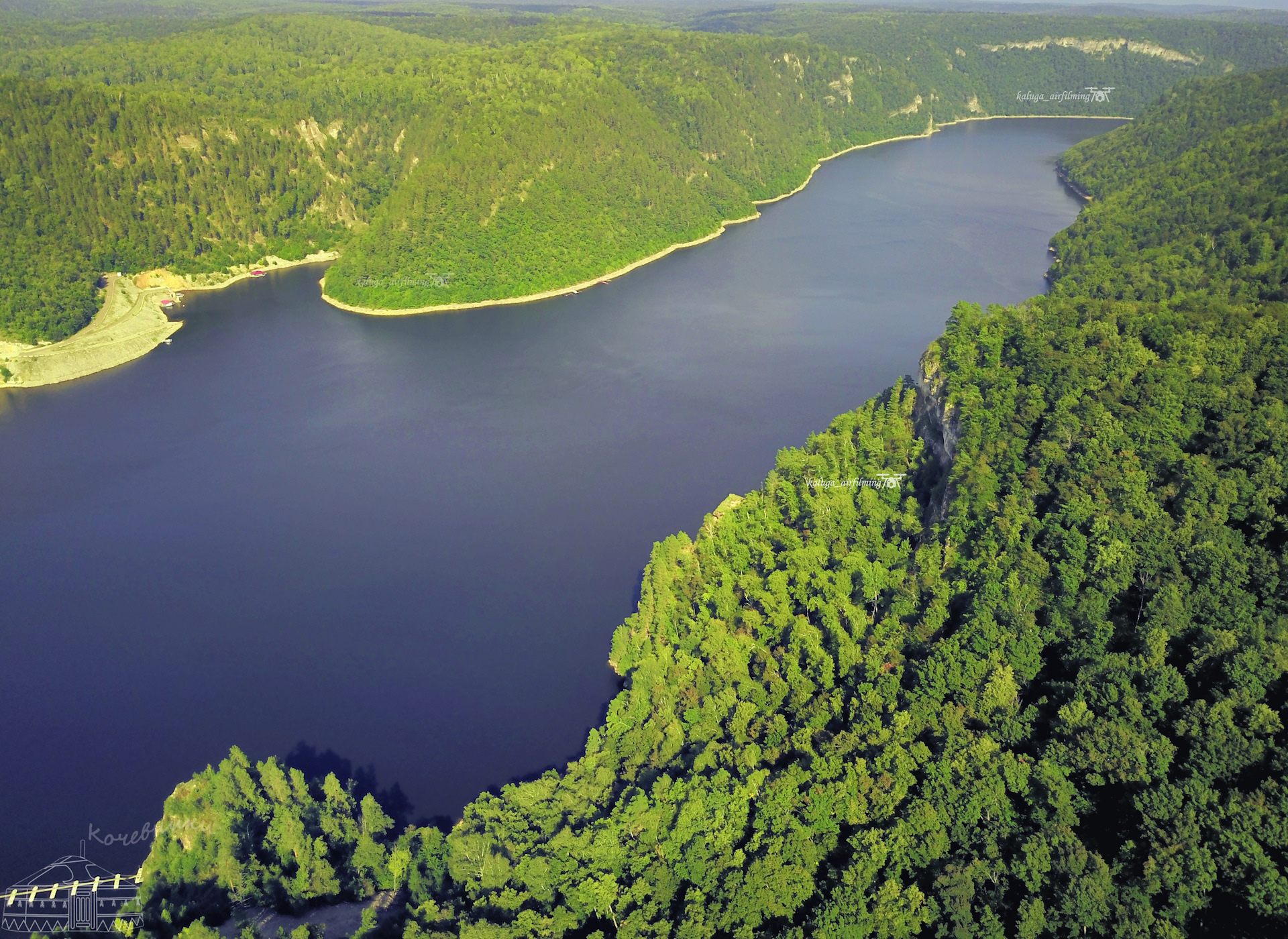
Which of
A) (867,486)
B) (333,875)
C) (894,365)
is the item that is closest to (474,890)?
(333,875)

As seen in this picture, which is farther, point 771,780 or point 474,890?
point 771,780

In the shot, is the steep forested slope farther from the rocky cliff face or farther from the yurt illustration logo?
the yurt illustration logo

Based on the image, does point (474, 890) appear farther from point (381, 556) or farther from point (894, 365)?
point (894, 365)

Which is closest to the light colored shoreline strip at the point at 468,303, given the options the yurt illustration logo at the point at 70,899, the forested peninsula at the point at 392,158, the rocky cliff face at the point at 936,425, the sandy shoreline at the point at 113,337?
the forested peninsula at the point at 392,158

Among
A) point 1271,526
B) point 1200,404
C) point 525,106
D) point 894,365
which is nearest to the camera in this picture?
point 1271,526

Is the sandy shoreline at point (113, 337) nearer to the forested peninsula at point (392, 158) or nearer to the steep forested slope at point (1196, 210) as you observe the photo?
the forested peninsula at point (392, 158)

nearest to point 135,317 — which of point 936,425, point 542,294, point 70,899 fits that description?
point 542,294
